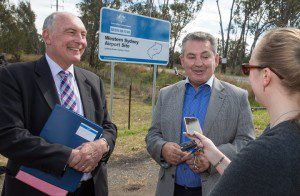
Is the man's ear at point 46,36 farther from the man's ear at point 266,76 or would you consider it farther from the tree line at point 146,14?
the tree line at point 146,14

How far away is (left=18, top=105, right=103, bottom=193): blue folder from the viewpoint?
245 centimetres

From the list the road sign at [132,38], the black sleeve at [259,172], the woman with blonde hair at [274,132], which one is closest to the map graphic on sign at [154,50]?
the road sign at [132,38]

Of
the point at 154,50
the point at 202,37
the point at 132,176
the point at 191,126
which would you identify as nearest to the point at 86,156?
the point at 191,126

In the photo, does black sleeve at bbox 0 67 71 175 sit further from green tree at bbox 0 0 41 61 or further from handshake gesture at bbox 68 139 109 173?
green tree at bbox 0 0 41 61

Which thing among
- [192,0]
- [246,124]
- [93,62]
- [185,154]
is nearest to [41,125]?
[185,154]

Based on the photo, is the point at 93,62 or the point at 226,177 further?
the point at 93,62

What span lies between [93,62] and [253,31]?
1988cm

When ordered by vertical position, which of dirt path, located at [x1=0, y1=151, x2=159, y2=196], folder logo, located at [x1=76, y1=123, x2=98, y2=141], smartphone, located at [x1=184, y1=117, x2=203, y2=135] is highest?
smartphone, located at [x1=184, y1=117, x2=203, y2=135]

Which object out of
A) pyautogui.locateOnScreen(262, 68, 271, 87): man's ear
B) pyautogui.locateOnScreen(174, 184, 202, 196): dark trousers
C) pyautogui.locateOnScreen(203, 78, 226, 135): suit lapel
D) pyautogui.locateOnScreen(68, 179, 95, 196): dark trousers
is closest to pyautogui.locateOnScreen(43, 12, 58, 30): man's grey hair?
pyautogui.locateOnScreen(68, 179, 95, 196): dark trousers

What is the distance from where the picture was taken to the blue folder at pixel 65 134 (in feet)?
8.04

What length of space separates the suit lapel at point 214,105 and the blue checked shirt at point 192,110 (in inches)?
2.0

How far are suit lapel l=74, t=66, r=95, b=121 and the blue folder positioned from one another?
30cm

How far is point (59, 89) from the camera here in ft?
9.01

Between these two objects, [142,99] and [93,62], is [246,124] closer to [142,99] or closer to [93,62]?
[142,99]
